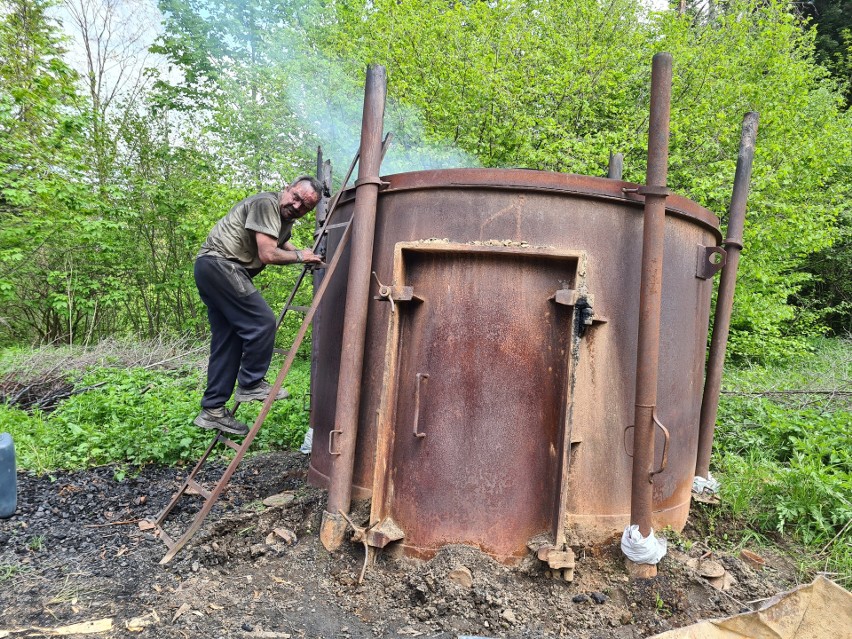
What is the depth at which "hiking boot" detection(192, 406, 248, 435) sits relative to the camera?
442cm

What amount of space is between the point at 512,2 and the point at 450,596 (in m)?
10.3

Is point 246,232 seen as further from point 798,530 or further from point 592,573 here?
point 798,530

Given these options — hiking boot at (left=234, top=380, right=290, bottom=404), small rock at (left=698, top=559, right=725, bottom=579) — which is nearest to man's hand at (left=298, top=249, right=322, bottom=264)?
hiking boot at (left=234, top=380, right=290, bottom=404)

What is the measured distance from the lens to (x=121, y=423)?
A: 617 centimetres

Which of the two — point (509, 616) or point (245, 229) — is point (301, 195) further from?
point (509, 616)

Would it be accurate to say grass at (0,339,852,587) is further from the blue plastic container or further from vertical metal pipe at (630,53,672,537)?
vertical metal pipe at (630,53,672,537)

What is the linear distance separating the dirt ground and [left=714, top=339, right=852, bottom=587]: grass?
36cm

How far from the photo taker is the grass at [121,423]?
5.45m

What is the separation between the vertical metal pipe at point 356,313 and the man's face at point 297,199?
0.80m

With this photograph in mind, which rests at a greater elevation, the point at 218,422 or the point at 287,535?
the point at 218,422

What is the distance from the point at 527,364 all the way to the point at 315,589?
1.69m

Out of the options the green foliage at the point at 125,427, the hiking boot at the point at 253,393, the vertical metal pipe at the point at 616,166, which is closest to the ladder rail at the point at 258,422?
the hiking boot at the point at 253,393

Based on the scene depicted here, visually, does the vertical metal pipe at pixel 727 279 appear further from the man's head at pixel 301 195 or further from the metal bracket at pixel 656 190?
the man's head at pixel 301 195

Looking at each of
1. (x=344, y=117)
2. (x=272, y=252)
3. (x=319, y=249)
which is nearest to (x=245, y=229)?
(x=272, y=252)
